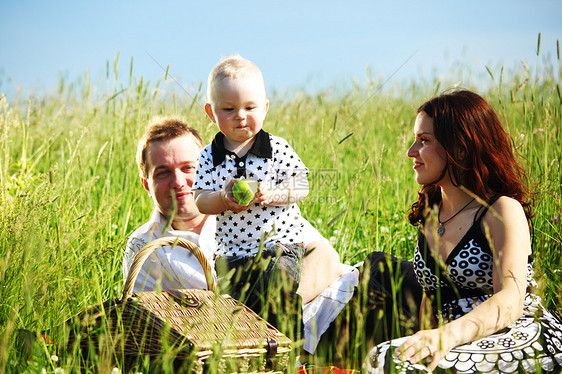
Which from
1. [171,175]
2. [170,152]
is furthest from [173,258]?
[170,152]

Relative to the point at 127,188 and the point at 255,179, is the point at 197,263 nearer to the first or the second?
the point at 255,179

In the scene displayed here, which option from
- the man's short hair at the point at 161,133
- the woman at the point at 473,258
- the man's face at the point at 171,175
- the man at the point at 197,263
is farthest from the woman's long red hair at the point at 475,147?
the man's short hair at the point at 161,133

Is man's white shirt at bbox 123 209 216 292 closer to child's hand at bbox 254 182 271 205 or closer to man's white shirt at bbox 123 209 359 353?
man's white shirt at bbox 123 209 359 353

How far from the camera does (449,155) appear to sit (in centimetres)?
228

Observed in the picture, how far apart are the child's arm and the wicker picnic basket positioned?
15.3 inches

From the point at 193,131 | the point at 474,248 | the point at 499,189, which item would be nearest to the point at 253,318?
the point at 474,248

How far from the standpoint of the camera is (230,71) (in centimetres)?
270

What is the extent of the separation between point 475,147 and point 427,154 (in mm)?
188

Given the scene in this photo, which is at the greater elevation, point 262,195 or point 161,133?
point 161,133

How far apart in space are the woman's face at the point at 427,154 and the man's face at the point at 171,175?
129cm

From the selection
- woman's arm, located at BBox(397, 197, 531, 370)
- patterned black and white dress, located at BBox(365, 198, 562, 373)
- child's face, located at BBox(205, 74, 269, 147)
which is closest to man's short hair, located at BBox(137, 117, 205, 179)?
child's face, located at BBox(205, 74, 269, 147)

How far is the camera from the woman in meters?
1.99

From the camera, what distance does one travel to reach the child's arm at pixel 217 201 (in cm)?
259

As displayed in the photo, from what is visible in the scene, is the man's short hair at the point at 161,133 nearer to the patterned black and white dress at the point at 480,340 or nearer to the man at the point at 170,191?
the man at the point at 170,191
